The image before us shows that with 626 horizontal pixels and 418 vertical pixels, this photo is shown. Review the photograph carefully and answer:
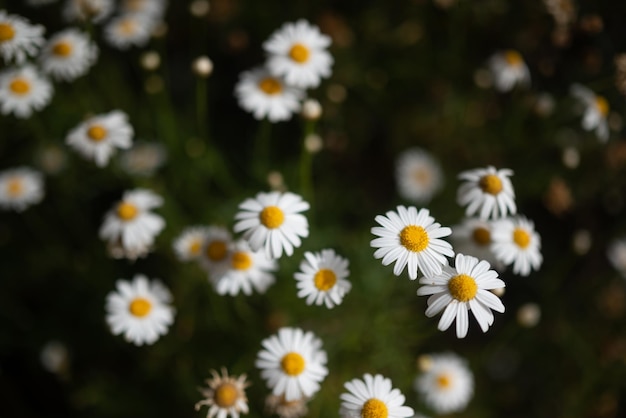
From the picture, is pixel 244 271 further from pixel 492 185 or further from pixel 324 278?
pixel 492 185

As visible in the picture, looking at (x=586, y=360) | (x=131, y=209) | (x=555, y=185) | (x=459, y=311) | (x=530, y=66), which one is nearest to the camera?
(x=459, y=311)

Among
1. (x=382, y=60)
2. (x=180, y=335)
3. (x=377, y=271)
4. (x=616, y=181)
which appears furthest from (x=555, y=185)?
(x=180, y=335)

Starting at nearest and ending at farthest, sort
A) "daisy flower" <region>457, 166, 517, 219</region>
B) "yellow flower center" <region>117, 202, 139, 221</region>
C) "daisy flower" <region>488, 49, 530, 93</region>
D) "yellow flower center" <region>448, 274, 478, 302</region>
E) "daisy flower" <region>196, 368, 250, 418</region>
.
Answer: "yellow flower center" <region>448, 274, 478, 302</region>, "daisy flower" <region>196, 368, 250, 418</region>, "daisy flower" <region>457, 166, 517, 219</region>, "yellow flower center" <region>117, 202, 139, 221</region>, "daisy flower" <region>488, 49, 530, 93</region>

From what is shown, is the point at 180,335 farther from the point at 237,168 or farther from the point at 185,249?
the point at 237,168

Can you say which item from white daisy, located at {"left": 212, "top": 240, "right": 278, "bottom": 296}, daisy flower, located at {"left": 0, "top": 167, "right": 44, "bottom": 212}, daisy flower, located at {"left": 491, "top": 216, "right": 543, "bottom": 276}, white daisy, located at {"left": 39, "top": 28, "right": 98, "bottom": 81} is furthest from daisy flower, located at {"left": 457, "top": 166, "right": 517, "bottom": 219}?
daisy flower, located at {"left": 0, "top": 167, "right": 44, "bottom": 212}

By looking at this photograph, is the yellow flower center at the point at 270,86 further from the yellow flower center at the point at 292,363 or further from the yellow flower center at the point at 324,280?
the yellow flower center at the point at 292,363

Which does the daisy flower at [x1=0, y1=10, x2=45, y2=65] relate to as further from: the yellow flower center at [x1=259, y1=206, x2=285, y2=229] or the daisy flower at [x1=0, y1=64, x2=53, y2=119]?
the yellow flower center at [x1=259, y1=206, x2=285, y2=229]
